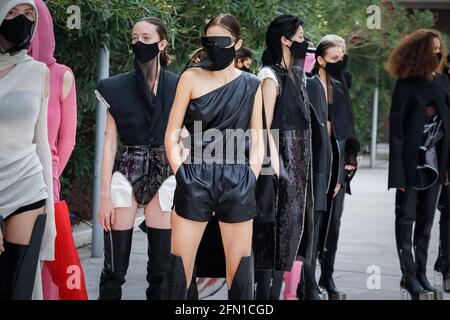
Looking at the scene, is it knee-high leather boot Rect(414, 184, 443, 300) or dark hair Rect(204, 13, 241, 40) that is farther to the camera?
knee-high leather boot Rect(414, 184, 443, 300)

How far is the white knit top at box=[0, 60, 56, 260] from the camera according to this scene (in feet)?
13.7

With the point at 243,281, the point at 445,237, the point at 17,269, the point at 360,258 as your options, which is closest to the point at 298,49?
the point at 243,281

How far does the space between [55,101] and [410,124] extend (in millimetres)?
2838

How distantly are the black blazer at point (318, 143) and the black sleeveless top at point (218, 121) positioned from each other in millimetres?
1402

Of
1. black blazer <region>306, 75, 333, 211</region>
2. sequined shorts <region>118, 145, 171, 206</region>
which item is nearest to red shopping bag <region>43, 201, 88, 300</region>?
sequined shorts <region>118, 145, 171, 206</region>

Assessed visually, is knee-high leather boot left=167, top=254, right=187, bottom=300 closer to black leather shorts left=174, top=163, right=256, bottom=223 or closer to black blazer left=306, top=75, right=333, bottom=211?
black leather shorts left=174, top=163, right=256, bottom=223

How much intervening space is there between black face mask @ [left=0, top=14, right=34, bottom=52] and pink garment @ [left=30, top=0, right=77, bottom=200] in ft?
1.78

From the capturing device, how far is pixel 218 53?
461 centimetres

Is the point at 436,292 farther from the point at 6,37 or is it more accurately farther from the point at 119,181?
the point at 6,37

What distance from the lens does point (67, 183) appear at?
969 cm

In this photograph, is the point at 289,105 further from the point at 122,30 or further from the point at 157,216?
the point at 122,30

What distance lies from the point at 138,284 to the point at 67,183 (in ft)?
8.43

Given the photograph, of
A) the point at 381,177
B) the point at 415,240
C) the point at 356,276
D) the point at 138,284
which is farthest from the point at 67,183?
the point at 381,177

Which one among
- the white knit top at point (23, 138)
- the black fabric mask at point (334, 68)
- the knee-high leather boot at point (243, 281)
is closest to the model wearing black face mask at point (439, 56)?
the black fabric mask at point (334, 68)
